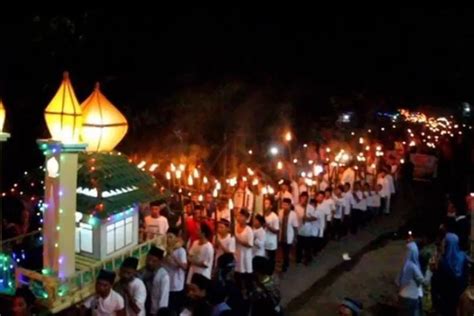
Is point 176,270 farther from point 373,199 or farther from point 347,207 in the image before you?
point 373,199

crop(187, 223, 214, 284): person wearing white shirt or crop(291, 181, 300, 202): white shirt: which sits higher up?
crop(291, 181, 300, 202): white shirt

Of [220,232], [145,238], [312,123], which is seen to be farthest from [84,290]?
[312,123]

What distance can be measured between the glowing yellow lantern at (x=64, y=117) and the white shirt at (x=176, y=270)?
8.46 feet

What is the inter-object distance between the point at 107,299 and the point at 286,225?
20.0ft

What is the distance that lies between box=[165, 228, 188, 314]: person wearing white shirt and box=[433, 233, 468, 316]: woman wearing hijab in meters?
4.66

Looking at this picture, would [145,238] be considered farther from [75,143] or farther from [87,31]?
[87,31]

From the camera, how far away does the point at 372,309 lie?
40.7 feet

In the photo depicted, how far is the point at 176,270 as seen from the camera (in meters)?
10.3

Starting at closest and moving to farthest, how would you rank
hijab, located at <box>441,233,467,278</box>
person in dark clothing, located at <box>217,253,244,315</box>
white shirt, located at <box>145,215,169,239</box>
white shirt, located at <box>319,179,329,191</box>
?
1. person in dark clothing, located at <box>217,253,244,315</box>
2. hijab, located at <box>441,233,467,278</box>
3. white shirt, located at <box>145,215,169,239</box>
4. white shirt, located at <box>319,179,329,191</box>

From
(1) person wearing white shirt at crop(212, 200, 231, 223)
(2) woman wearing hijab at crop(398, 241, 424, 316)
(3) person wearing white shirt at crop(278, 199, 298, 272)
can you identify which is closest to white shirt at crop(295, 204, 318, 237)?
(3) person wearing white shirt at crop(278, 199, 298, 272)

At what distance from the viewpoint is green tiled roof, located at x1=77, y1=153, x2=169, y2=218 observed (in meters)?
9.02

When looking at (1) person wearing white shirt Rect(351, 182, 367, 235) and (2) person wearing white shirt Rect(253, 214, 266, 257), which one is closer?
(2) person wearing white shirt Rect(253, 214, 266, 257)

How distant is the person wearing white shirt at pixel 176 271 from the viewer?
33.4ft

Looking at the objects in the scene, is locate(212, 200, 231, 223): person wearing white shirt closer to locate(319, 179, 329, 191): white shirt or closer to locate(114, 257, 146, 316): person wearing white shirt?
locate(319, 179, 329, 191): white shirt
